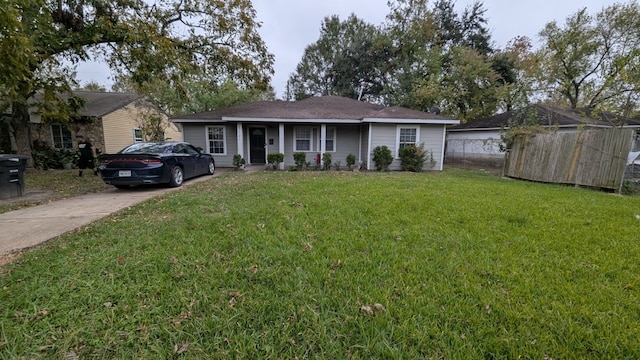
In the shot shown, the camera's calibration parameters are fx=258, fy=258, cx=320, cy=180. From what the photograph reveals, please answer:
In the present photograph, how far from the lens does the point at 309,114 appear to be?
12.3 metres

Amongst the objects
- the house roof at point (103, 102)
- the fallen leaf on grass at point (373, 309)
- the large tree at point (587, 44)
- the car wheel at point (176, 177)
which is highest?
the large tree at point (587, 44)

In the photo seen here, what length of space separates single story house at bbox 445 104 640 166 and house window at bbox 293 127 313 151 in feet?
30.8

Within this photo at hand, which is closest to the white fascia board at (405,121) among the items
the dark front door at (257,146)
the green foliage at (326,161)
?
the green foliage at (326,161)

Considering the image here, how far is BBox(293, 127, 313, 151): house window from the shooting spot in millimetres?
13039

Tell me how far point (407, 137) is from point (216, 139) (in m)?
9.26

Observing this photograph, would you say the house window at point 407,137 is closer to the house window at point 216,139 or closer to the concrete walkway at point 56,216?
the house window at point 216,139

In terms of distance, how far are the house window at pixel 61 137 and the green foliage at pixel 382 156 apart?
16.5m

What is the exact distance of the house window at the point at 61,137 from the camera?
13.9 m

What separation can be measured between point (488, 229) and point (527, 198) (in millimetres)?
3132

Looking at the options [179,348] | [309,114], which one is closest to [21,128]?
[309,114]

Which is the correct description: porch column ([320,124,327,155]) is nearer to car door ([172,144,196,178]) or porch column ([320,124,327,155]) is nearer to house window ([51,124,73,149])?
car door ([172,144,196,178])

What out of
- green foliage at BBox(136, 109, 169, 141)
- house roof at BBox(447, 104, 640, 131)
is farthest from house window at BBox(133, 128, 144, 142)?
house roof at BBox(447, 104, 640, 131)

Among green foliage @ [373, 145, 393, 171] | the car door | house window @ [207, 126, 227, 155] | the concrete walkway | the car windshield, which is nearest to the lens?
the concrete walkway

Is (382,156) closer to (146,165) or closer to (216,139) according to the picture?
(216,139)
